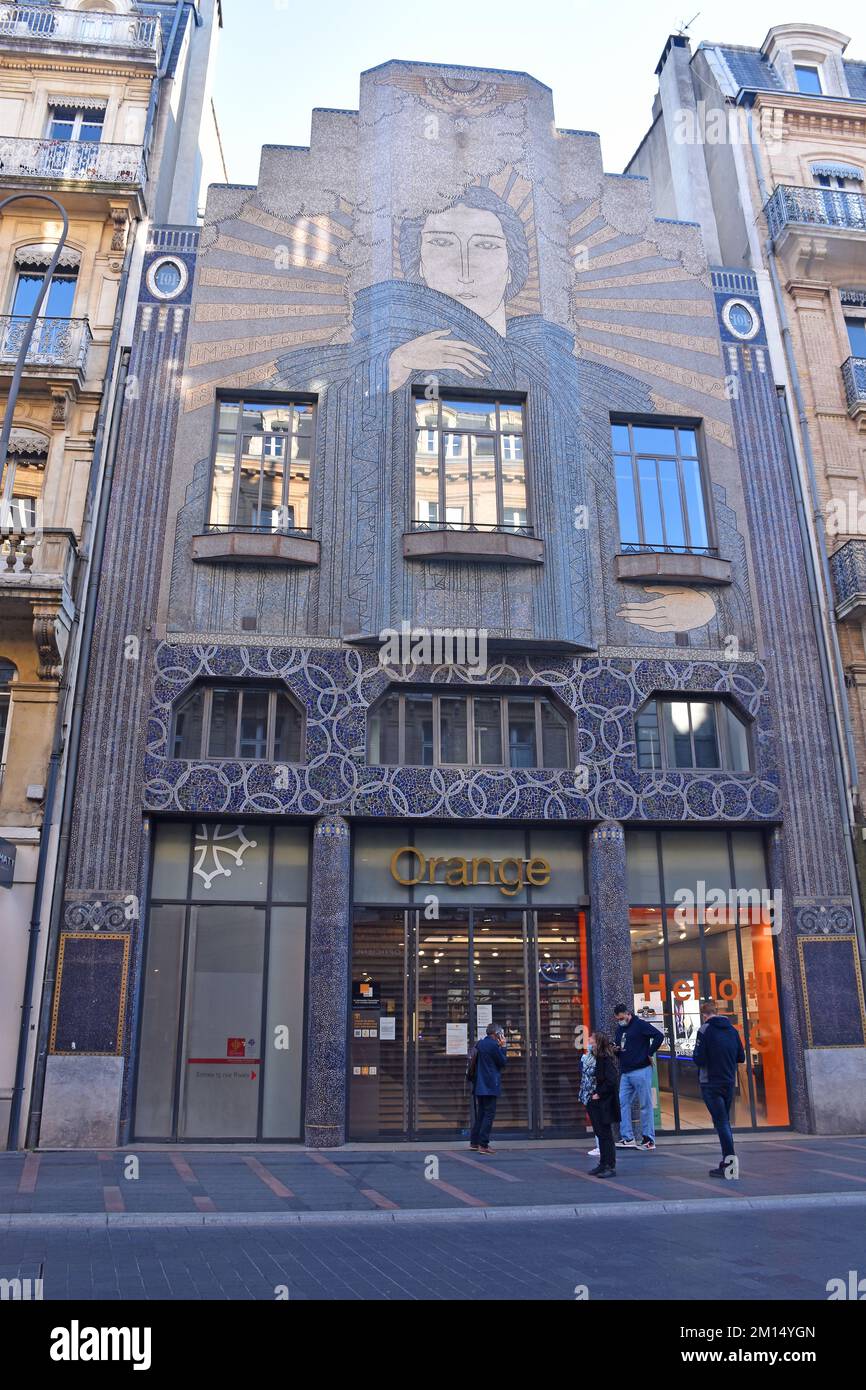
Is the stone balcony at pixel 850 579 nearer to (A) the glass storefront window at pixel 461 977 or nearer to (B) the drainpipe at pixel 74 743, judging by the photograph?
(A) the glass storefront window at pixel 461 977

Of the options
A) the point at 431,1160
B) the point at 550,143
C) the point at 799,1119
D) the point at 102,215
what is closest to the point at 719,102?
the point at 550,143

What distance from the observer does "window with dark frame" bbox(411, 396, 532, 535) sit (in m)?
18.3

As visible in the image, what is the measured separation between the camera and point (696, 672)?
18.0m

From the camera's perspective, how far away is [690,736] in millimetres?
18047

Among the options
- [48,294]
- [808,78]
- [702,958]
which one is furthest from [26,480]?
[808,78]

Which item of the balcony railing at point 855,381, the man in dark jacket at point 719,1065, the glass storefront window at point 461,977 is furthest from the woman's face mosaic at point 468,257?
the man in dark jacket at point 719,1065

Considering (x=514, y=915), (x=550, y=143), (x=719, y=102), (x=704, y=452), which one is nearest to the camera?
(x=514, y=915)

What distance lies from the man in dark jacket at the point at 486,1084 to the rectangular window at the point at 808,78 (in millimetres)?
23641

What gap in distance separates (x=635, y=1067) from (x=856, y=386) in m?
14.3

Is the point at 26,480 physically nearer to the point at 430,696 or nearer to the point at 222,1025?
the point at 430,696

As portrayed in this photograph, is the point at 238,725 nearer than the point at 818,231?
Yes

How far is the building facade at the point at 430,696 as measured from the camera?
631 inches
